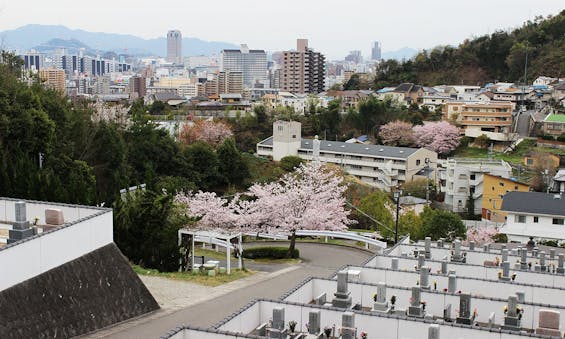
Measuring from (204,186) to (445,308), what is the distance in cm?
2656

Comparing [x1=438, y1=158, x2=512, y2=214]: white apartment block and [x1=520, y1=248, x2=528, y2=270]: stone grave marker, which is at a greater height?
[x1=520, y1=248, x2=528, y2=270]: stone grave marker

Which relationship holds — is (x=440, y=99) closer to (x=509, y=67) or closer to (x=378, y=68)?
(x=509, y=67)

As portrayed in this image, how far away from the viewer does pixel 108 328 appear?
37.8 feet

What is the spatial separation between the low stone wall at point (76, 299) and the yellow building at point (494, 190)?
92.3 ft

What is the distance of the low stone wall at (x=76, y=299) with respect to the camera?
9.90 meters

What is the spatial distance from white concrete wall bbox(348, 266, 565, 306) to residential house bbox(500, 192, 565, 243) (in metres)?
17.9

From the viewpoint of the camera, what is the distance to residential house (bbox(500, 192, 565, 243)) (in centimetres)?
2783

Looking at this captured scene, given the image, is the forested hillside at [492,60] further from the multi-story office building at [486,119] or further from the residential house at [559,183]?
the residential house at [559,183]

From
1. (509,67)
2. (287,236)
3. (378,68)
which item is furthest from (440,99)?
(287,236)

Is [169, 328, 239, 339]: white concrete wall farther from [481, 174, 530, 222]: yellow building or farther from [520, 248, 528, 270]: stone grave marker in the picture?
[481, 174, 530, 222]: yellow building

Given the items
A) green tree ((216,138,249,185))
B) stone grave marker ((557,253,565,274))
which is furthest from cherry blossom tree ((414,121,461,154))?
stone grave marker ((557,253,565,274))

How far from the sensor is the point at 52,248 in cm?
1095

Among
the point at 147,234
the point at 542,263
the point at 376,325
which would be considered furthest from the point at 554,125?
the point at 376,325

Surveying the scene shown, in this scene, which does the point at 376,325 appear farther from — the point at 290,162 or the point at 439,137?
the point at 439,137
